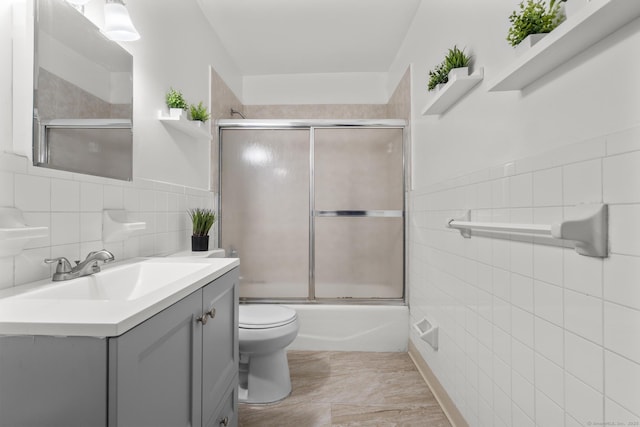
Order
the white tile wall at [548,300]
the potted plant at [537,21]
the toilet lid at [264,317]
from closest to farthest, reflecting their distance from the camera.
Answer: the white tile wall at [548,300]
the potted plant at [537,21]
the toilet lid at [264,317]

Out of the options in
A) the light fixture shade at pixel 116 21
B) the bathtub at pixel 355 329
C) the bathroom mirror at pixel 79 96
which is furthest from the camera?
the bathtub at pixel 355 329

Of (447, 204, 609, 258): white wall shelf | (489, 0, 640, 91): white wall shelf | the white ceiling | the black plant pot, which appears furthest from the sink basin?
the white ceiling

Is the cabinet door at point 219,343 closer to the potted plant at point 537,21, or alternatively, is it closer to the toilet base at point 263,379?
the toilet base at point 263,379

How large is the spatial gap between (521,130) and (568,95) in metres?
0.21

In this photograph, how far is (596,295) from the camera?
0.80 meters

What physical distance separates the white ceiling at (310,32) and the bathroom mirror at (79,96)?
1260 mm

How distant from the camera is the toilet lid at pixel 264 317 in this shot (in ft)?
5.82

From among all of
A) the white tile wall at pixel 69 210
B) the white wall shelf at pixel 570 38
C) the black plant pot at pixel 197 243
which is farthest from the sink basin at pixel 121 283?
the white wall shelf at pixel 570 38

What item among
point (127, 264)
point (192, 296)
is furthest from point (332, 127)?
point (192, 296)

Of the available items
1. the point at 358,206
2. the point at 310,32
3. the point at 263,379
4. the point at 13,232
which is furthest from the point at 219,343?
the point at 310,32

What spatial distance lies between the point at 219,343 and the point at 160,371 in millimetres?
425

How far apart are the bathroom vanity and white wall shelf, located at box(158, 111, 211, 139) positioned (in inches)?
43.4

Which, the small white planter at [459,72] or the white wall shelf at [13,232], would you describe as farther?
the small white planter at [459,72]

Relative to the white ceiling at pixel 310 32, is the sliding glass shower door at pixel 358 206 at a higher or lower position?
lower
